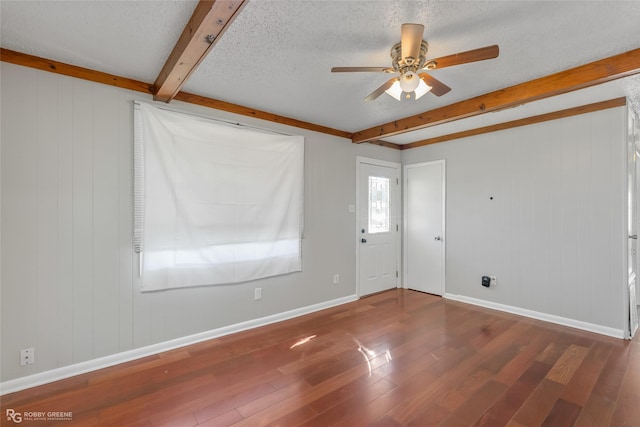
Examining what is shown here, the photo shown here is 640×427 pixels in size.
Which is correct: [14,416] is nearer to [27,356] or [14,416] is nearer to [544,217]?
[27,356]

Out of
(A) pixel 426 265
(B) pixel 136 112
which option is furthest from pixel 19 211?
(A) pixel 426 265

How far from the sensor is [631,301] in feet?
9.99

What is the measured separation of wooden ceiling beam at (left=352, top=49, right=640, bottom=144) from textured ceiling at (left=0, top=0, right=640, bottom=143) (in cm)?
8

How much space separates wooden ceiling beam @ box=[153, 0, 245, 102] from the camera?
1.50 m

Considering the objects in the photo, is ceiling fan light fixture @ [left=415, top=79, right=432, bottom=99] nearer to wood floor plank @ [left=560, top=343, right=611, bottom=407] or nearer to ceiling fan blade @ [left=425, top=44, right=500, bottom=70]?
ceiling fan blade @ [left=425, top=44, right=500, bottom=70]

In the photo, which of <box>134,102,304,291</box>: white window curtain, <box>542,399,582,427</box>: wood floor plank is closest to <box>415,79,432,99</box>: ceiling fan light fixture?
<box>134,102,304,291</box>: white window curtain

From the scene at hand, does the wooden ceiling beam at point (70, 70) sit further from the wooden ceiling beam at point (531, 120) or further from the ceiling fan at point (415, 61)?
the wooden ceiling beam at point (531, 120)

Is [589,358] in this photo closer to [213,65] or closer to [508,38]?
[508,38]

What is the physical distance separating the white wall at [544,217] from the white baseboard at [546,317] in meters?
0.04

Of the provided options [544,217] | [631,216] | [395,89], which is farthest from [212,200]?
[631,216]

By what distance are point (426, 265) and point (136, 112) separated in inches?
170

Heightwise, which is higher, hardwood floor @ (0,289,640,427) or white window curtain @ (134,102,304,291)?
white window curtain @ (134,102,304,291)

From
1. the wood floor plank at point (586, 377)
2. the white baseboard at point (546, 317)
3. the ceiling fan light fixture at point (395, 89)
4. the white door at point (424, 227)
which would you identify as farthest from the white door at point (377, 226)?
the wood floor plank at point (586, 377)

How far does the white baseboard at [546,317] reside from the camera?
10.0 feet
